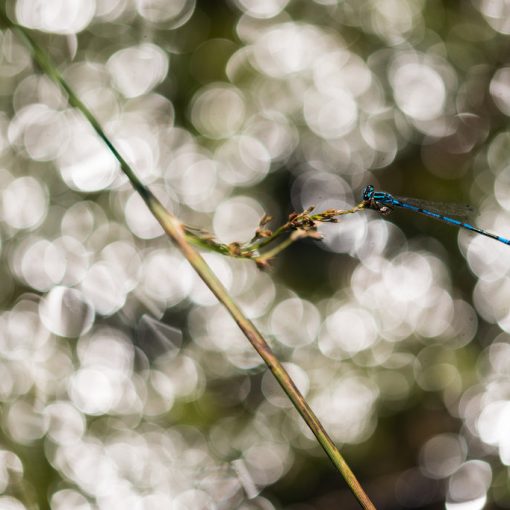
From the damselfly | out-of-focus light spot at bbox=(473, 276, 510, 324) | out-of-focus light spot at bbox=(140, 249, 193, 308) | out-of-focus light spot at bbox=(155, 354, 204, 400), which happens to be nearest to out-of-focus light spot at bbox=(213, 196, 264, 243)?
out-of-focus light spot at bbox=(140, 249, 193, 308)

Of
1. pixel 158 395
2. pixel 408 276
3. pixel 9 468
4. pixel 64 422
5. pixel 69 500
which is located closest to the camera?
pixel 9 468

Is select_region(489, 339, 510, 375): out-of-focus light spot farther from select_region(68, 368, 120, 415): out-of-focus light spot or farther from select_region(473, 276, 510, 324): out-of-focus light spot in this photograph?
select_region(68, 368, 120, 415): out-of-focus light spot

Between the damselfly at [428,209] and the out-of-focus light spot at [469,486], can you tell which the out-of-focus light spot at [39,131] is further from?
the out-of-focus light spot at [469,486]

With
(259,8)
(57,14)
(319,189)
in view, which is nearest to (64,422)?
(319,189)

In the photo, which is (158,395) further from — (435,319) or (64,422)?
(435,319)

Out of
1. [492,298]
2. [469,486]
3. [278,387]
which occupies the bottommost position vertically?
Result: [469,486]
